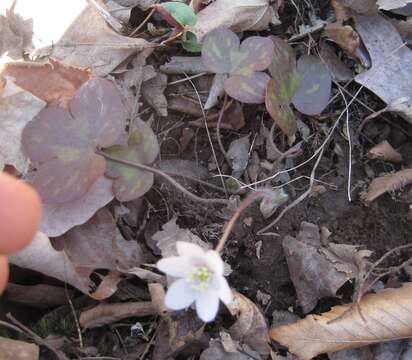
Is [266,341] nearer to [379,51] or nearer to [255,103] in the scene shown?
[255,103]

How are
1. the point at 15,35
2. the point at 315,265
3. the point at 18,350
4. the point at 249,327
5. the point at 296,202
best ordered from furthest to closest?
the point at 15,35 → the point at 296,202 → the point at 315,265 → the point at 249,327 → the point at 18,350

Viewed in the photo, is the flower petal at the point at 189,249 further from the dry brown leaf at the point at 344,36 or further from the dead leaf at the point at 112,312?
the dry brown leaf at the point at 344,36

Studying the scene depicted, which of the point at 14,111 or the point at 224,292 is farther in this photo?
the point at 14,111

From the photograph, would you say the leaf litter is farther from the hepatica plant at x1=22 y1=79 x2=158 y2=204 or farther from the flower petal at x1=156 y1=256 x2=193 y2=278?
the flower petal at x1=156 y1=256 x2=193 y2=278

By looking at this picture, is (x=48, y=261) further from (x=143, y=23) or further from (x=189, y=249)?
(x=143, y=23)

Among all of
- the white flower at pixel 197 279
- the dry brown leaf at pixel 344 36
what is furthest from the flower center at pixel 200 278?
the dry brown leaf at pixel 344 36

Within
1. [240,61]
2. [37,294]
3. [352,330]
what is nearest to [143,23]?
[240,61]
